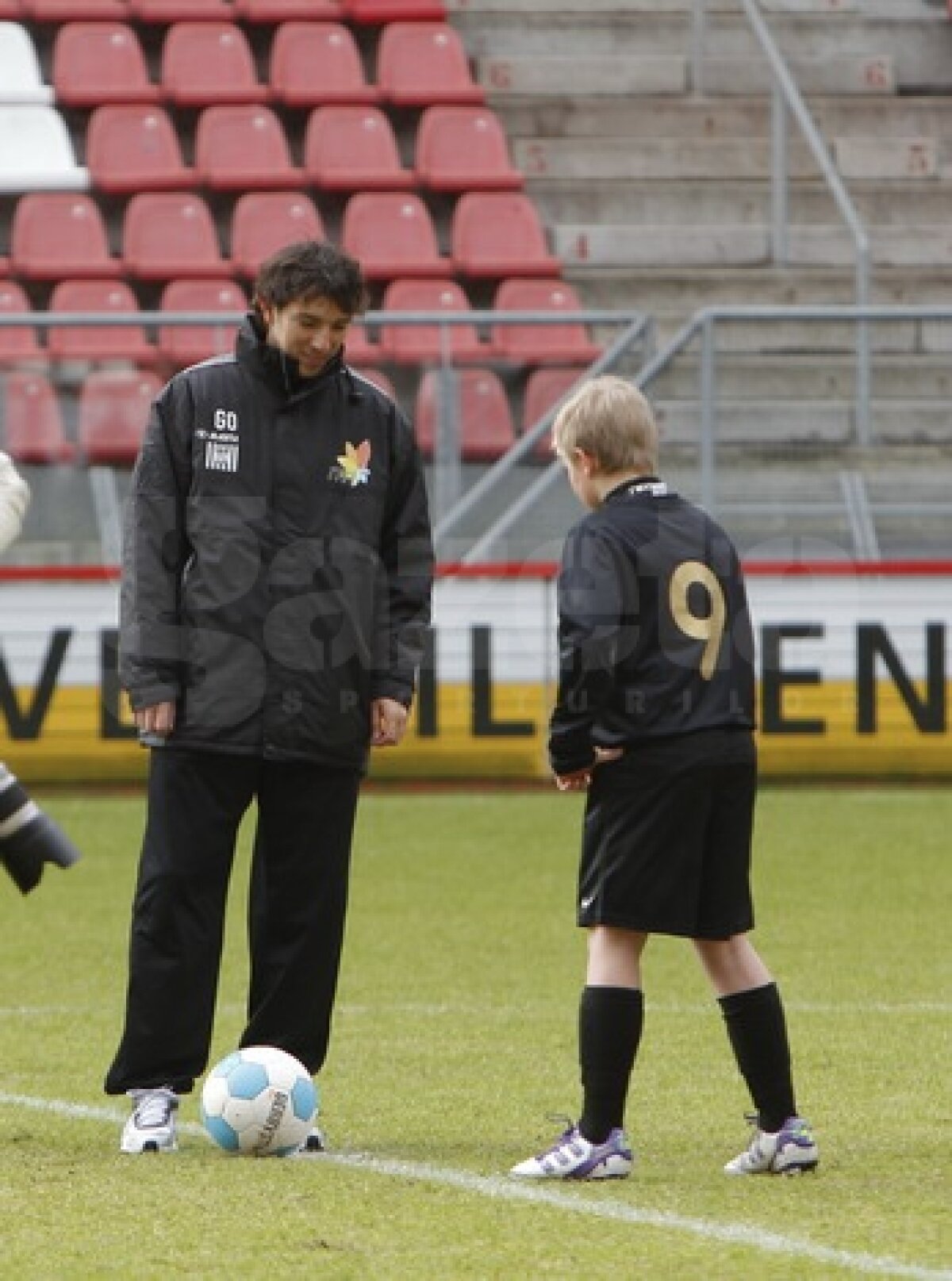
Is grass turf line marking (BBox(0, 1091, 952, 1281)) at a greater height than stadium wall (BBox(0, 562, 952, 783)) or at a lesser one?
lesser

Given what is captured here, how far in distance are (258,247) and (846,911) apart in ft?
27.4

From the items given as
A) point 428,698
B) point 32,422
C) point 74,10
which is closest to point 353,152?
point 74,10

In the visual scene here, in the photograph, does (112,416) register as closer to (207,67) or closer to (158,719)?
(207,67)

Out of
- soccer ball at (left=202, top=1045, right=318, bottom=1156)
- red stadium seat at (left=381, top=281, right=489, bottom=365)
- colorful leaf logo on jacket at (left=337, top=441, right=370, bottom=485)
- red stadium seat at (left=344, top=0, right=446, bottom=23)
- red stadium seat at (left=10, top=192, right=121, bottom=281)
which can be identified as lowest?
soccer ball at (left=202, top=1045, right=318, bottom=1156)

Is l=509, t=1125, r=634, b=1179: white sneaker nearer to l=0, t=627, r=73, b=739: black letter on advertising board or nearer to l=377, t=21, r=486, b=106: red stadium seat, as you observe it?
l=0, t=627, r=73, b=739: black letter on advertising board

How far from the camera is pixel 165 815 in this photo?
6.27m

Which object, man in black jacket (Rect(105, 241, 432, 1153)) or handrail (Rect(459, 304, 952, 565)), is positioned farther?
handrail (Rect(459, 304, 952, 565))

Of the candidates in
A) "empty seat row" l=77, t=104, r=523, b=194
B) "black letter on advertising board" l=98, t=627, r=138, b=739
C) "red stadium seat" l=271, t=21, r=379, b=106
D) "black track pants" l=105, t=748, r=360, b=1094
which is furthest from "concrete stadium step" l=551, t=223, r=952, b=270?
"black track pants" l=105, t=748, r=360, b=1094

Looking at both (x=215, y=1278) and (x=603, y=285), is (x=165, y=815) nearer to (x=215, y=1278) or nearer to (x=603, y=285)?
(x=215, y=1278)

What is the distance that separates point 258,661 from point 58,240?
11852mm

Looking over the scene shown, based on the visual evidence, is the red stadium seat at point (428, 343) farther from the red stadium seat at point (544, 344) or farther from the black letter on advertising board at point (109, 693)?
the black letter on advertising board at point (109, 693)

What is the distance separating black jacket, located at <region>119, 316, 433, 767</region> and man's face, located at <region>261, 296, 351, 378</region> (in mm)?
55

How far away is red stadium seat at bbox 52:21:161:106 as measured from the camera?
18.8 meters

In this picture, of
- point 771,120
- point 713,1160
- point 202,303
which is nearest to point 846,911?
point 713,1160
